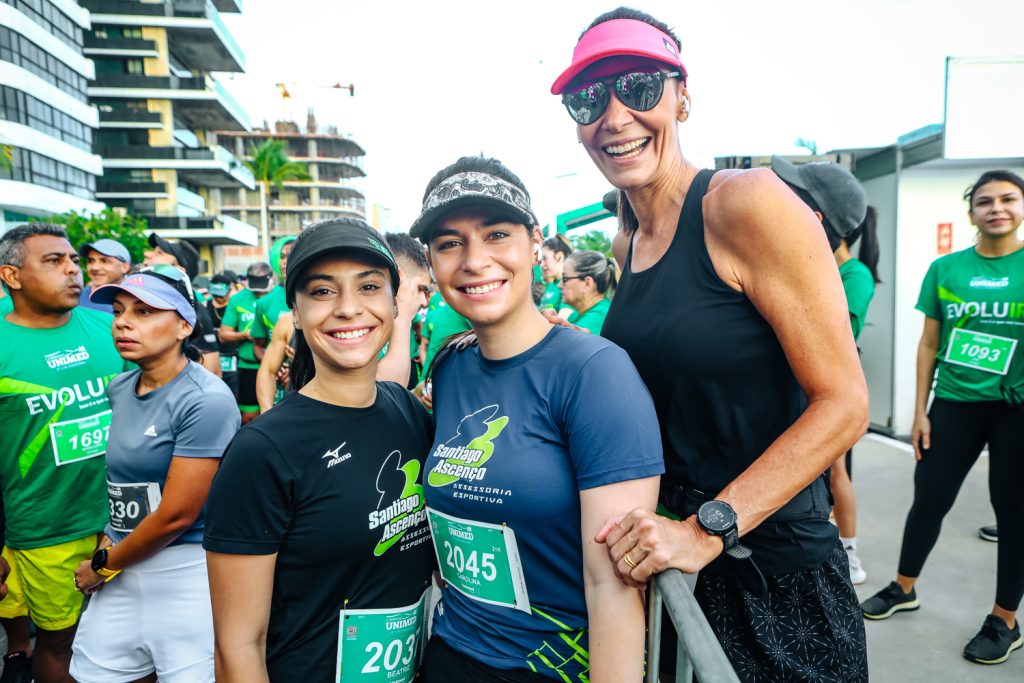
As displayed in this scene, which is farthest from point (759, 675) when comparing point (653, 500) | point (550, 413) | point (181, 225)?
point (181, 225)

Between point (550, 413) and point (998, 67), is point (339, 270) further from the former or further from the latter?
point (998, 67)

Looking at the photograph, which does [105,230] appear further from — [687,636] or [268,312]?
[687,636]

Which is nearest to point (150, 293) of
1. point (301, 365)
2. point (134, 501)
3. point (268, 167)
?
point (134, 501)

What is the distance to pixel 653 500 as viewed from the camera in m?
1.31

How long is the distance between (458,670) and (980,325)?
11.9 ft

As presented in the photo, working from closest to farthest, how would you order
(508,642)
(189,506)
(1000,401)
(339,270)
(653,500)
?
(653,500) → (508,642) → (339,270) → (189,506) → (1000,401)

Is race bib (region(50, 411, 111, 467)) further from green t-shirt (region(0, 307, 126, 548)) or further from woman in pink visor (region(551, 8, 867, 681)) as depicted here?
woman in pink visor (region(551, 8, 867, 681))

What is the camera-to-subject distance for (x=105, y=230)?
91.7 feet

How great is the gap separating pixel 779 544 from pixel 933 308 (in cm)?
313

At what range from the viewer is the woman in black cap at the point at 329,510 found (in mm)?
1510

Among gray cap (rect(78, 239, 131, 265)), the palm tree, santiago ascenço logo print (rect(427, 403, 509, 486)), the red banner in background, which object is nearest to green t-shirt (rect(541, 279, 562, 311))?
gray cap (rect(78, 239, 131, 265))

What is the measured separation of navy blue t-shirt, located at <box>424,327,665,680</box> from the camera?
4.25 feet

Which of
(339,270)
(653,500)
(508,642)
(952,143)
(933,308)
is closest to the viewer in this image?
(653,500)

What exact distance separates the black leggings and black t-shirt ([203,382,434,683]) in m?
3.13
